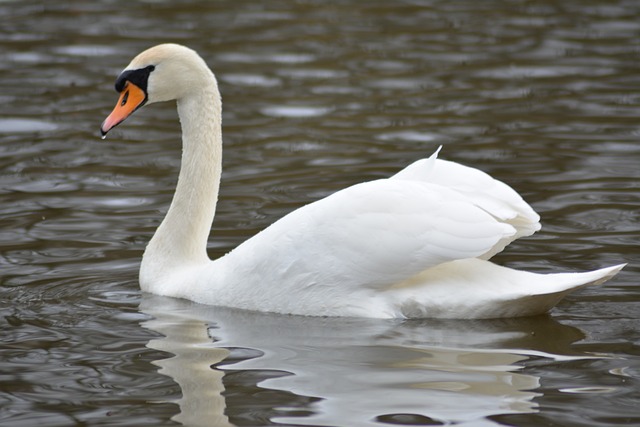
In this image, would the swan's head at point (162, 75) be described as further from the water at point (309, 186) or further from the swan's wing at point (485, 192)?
the swan's wing at point (485, 192)

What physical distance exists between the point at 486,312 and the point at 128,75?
260 centimetres

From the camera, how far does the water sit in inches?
244

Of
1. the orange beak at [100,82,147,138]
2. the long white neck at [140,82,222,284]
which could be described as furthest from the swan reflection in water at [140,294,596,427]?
the orange beak at [100,82,147,138]

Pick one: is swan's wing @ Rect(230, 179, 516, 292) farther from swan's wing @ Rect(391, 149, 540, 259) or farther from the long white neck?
the long white neck

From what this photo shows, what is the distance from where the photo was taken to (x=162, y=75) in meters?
8.20

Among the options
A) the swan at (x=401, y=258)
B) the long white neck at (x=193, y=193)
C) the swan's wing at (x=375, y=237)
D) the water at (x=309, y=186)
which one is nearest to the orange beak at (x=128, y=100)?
the long white neck at (x=193, y=193)

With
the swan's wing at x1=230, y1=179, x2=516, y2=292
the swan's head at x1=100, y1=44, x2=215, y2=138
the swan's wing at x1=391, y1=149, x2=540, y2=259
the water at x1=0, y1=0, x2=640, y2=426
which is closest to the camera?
the water at x1=0, y1=0, x2=640, y2=426

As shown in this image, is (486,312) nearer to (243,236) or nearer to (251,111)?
(243,236)

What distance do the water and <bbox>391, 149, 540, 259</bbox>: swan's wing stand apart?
51 centimetres

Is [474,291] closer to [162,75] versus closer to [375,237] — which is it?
[375,237]

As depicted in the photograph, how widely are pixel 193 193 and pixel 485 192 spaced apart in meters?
1.89

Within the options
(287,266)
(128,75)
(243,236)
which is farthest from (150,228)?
(287,266)

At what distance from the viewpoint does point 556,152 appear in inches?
Result: 451

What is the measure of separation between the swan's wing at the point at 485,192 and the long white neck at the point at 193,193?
1.29 metres
